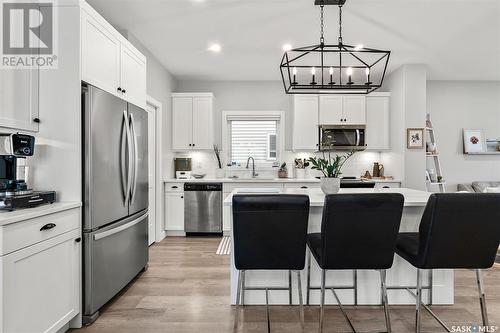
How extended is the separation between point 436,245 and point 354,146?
334cm

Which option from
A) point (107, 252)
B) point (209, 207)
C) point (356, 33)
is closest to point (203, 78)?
point (209, 207)

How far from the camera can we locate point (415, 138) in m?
4.67

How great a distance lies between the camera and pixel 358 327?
2.17m

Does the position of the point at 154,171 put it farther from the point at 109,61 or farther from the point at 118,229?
the point at 109,61

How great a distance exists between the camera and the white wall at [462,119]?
18.1ft

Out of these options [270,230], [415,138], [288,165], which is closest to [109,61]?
[270,230]

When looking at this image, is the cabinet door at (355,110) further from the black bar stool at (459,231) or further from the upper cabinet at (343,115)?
the black bar stool at (459,231)

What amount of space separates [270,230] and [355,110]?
3.88 m

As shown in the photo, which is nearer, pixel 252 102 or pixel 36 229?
pixel 36 229

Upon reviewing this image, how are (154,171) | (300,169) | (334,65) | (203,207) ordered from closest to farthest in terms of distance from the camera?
Answer: (154,171) < (334,65) < (203,207) < (300,169)

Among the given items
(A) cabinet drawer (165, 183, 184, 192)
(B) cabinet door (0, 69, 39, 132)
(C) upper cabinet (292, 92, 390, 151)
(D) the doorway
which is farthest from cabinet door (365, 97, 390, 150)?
(B) cabinet door (0, 69, 39, 132)

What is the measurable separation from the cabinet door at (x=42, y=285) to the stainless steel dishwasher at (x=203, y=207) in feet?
8.90

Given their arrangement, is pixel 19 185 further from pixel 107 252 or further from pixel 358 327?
pixel 358 327

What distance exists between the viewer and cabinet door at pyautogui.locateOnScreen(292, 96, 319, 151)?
202 inches
